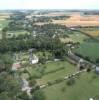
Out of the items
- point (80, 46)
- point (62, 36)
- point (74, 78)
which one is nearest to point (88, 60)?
point (74, 78)

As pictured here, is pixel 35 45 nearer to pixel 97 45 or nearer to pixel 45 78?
pixel 97 45

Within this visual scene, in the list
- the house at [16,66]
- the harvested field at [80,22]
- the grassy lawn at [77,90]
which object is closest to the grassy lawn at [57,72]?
the grassy lawn at [77,90]

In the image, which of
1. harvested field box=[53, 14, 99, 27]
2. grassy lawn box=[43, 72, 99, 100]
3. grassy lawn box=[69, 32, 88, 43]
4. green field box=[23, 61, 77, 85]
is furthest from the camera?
harvested field box=[53, 14, 99, 27]

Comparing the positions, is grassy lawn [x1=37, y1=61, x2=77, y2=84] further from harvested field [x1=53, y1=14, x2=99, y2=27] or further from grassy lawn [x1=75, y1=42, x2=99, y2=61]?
harvested field [x1=53, y1=14, x2=99, y2=27]

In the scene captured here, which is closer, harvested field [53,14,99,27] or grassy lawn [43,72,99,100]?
grassy lawn [43,72,99,100]

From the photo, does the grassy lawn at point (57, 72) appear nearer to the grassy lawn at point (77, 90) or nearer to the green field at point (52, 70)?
the green field at point (52, 70)

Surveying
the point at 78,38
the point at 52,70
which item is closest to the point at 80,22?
→ the point at 78,38

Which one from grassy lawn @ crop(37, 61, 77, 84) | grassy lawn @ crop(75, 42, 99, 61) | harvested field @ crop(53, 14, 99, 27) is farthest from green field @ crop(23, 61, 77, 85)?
harvested field @ crop(53, 14, 99, 27)

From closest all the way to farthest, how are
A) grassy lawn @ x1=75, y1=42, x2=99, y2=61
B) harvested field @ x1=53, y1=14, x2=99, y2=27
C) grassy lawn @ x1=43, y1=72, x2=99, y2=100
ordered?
1. grassy lawn @ x1=43, y1=72, x2=99, y2=100
2. grassy lawn @ x1=75, y1=42, x2=99, y2=61
3. harvested field @ x1=53, y1=14, x2=99, y2=27
